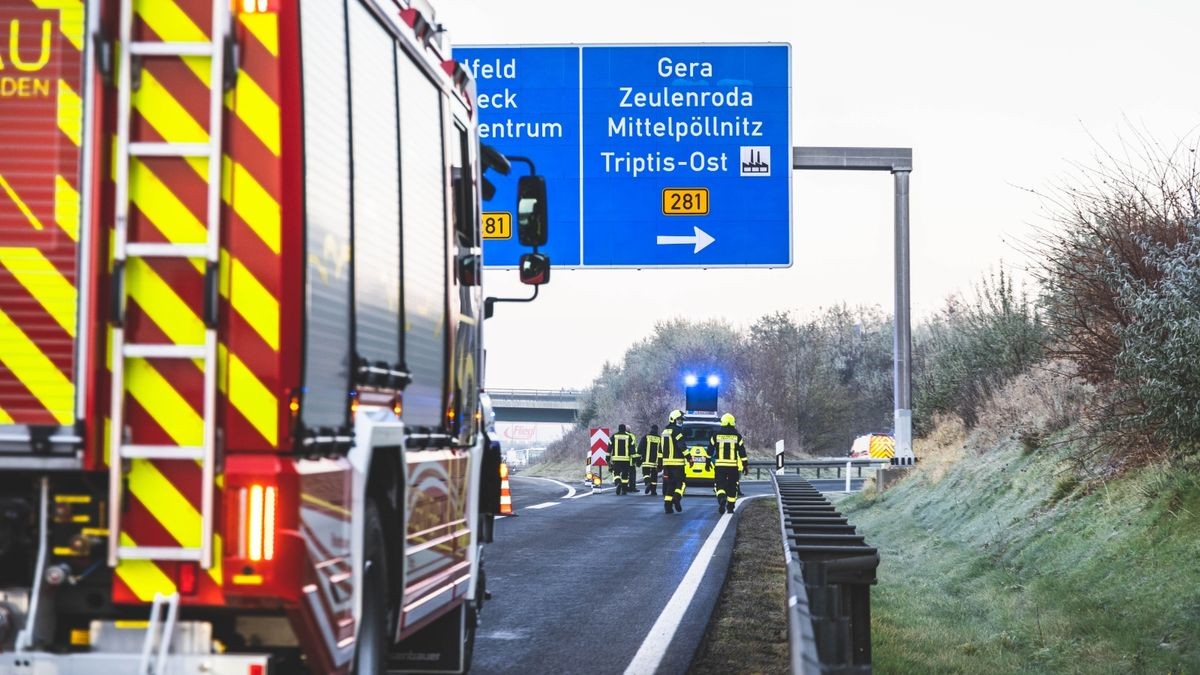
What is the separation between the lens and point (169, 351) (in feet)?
15.6

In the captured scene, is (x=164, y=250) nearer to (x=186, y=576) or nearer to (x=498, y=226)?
(x=186, y=576)

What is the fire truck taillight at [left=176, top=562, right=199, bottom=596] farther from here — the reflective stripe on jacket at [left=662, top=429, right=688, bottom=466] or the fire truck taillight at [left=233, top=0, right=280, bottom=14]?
the reflective stripe on jacket at [left=662, top=429, right=688, bottom=466]

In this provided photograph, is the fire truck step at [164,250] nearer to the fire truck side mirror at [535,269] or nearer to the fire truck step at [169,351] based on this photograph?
the fire truck step at [169,351]

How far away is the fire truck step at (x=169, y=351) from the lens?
4762 millimetres

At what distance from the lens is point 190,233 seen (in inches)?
190

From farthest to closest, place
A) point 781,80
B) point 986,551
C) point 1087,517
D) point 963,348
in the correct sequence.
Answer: point 963,348
point 781,80
point 986,551
point 1087,517

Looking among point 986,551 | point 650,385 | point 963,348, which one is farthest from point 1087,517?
point 650,385

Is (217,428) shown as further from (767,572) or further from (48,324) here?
(767,572)

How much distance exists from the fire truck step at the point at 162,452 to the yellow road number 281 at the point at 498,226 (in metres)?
16.5

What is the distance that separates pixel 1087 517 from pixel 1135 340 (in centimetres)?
A: 220

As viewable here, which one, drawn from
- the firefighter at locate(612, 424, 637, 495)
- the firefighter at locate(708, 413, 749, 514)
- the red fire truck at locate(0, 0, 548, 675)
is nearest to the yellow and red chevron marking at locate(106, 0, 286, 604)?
the red fire truck at locate(0, 0, 548, 675)

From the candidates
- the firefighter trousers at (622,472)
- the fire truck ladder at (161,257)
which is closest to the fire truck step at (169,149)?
the fire truck ladder at (161,257)

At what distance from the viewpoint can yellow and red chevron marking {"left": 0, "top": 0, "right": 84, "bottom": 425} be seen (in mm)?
4801

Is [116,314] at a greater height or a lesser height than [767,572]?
greater
